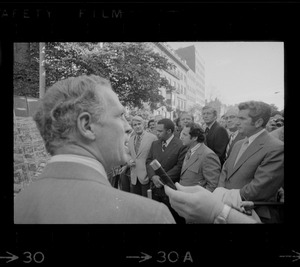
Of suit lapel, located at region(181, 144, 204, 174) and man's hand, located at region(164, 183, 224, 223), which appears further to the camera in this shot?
suit lapel, located at region(181, 144, 204, 174)

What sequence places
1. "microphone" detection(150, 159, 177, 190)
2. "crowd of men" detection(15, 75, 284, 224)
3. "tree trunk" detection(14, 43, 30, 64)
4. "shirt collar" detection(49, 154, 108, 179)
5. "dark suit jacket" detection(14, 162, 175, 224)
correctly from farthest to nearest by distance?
"tree trunk" detection(14, 43, 30, 64) → "microphone" detection(150, 159, 177, 190) → "crowd of men" detection(15, 75, 284, 224) → "shirt collar" detection(49, 154, 108, 179) → "dark suit jacket" detection(14, 162, 175, 224)

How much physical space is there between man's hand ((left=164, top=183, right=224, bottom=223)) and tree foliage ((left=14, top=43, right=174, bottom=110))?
0.74 m

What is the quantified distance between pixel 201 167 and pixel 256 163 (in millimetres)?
443

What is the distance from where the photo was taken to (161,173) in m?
2.79

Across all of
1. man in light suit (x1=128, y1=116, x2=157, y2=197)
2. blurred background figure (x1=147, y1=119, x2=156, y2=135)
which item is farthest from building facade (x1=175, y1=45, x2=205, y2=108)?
man in light suit (x1=128, y1=116, x2=157, y2=197)

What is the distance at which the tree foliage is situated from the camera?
2756mm

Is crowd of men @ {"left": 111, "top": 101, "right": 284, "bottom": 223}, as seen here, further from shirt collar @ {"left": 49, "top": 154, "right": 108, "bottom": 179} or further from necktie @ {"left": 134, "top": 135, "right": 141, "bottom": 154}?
shirt collar @ {"left": 49, "top": 154, "right": 108, "bottom": 179}

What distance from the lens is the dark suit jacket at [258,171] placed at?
2725mm
